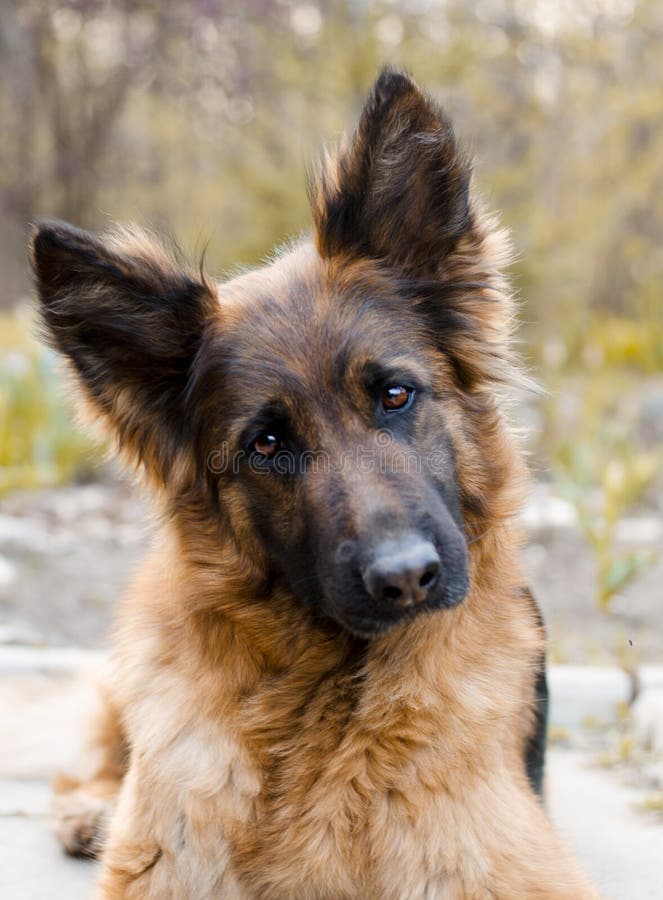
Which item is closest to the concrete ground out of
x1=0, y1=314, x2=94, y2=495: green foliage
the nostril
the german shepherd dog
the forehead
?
the german shepherd dog

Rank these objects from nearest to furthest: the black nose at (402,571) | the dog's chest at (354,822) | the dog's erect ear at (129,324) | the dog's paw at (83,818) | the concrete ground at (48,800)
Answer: the black nose at (402,571) < the dog's chest at (354,822) < the dog's erect ear at (129,324) < the concrete ground at (48,800) < the dog's paw at (83,818)

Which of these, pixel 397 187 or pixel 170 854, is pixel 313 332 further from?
pixel 170 854

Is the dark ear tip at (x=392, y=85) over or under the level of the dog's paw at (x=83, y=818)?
over

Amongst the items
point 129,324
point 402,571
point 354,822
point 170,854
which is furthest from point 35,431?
point 402,571

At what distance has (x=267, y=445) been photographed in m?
3.12

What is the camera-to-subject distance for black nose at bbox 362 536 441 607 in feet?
8.73

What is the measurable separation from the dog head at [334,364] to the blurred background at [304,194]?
2.53 metres

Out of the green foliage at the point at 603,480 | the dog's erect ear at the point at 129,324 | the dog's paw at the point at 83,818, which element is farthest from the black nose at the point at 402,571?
the green foliage at the point at 603,480

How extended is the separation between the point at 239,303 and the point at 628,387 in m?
9.21

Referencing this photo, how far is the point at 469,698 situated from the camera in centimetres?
302

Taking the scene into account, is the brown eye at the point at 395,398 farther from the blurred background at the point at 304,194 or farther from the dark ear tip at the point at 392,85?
the blurred background at the point at 304,194

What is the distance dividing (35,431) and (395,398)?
18.2ft

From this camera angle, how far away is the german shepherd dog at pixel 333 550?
2.83m

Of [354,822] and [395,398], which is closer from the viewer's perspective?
[354,822]
